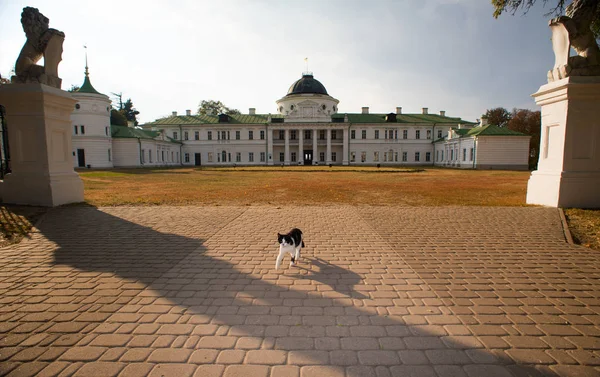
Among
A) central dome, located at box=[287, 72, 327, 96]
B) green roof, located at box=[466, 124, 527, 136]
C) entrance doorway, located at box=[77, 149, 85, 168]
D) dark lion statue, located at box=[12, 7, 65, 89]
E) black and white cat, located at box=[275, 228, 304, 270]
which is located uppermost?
central dome, located at box=[287, 72, 327, 96]

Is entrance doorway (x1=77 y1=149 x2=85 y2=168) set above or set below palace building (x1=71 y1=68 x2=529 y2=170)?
below

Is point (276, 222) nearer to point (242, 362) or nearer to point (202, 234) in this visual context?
point (202, 234)

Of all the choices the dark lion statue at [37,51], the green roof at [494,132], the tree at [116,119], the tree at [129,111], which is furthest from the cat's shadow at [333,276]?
the tree at [129,111]

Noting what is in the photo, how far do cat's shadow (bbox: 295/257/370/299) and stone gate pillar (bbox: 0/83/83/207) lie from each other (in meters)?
8.58

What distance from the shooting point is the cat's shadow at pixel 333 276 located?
12.1 ft

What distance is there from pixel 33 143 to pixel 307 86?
5938 cm

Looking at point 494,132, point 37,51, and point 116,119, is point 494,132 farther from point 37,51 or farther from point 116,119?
point 116,119

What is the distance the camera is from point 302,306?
3297 millimetres

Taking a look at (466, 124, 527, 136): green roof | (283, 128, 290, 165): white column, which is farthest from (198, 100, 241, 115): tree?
(466, 124, 527, 136): green roof

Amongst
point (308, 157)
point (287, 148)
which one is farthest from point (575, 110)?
point (308, 157)

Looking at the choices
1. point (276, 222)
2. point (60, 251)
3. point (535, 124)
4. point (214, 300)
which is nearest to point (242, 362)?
point (214, 300)

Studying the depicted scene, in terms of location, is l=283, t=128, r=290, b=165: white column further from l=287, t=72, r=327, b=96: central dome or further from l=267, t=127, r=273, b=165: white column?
l=287, t=72, r=327, b=96: central dome

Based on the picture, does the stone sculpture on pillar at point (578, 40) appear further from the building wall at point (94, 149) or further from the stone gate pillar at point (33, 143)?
the building wall at point (94, 149)

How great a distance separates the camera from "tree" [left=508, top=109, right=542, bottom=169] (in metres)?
53.6
